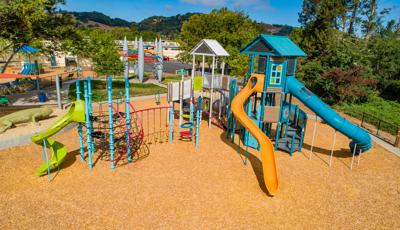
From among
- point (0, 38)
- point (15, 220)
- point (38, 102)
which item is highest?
Result: point (0, 38)

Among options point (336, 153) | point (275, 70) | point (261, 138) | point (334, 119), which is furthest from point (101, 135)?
point (336, 153)

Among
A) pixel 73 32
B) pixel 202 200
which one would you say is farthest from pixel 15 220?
pixel 73 32

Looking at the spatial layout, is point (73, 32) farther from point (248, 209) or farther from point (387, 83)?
point (387, 83)

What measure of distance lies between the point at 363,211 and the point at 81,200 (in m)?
8.67

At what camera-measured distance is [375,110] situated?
24.4 m

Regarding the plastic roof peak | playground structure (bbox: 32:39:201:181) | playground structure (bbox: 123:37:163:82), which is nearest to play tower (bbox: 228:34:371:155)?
the plastic roof peak

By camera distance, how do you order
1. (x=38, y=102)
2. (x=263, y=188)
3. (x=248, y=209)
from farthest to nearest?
(x=38, y=102), (x=263, y=188), (x=248, y=209)

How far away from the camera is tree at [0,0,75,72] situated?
49.2 ft

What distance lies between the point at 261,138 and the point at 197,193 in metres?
3.05

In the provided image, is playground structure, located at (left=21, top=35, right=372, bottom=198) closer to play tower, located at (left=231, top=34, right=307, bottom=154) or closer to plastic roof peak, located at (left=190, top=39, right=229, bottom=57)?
play tower, located at (left=231, top=34, right=307, bottom=154)

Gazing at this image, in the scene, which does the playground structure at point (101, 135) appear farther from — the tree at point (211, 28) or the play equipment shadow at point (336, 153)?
the tree at point (211, 28)

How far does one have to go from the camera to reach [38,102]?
1847 centimetres

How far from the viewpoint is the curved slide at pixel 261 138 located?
8880 millimetres

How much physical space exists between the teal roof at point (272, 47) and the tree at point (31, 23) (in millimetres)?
12147
